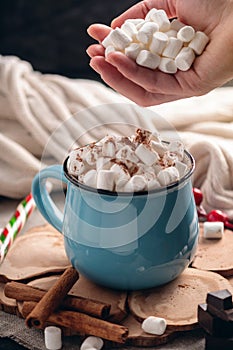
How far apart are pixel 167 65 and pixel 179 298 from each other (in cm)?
44

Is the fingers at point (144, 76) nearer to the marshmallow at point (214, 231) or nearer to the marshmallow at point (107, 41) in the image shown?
the marshmallow at point (107, 41)

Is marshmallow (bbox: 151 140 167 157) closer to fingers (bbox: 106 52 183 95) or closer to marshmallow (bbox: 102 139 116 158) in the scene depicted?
marshmallow (bbox: 102 139 116 158)

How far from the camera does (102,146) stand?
1.19 meters

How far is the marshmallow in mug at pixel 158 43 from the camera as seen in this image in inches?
53.0

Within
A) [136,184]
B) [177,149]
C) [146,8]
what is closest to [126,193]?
[136,184]

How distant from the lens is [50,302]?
1.14m

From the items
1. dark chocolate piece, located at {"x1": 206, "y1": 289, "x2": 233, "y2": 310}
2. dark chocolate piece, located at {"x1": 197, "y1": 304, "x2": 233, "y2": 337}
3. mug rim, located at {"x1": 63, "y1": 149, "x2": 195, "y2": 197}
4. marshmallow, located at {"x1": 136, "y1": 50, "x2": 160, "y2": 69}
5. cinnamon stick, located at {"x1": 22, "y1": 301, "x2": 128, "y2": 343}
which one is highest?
marshmallow, located at {"x1": 136, "y1": 50, "x2": 160, "y2": 69}

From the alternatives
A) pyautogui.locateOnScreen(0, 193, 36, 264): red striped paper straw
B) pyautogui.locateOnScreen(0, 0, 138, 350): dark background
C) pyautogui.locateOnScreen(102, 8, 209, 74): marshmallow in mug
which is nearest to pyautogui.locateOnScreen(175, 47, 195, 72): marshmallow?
pyautogui.locateOnScreen(102, 8, 209, 74): marshmallow in mug

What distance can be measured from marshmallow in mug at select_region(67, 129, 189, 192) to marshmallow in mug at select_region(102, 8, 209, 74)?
202 mm

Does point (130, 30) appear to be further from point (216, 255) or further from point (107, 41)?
point (216, 255)

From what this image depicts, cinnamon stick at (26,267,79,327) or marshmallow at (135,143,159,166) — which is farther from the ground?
marshmallow at (135,143,159,166)

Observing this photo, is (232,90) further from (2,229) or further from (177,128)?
(2,229)

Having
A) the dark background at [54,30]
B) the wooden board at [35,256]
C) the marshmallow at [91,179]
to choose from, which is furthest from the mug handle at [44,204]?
the dark background at [54,30]

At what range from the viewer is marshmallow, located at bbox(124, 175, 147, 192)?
112cm
